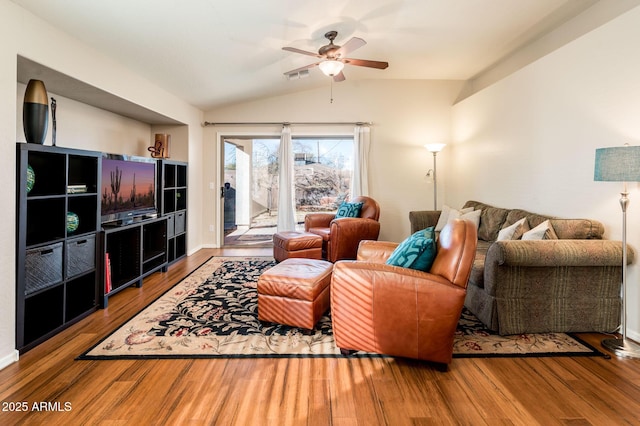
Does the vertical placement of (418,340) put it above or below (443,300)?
below

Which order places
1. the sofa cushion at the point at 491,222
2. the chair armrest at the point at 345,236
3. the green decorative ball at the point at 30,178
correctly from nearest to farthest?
the green decorative ball at the point at 30,178 < the sofa cushion at the point at 491,222 < the chair armrest at the point at 345,236

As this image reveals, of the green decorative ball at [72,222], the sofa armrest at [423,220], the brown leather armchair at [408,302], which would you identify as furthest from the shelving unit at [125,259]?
the sofa armrest at [423,220]

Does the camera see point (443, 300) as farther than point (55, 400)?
Yes

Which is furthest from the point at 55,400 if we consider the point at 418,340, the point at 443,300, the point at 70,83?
the point at 70,83

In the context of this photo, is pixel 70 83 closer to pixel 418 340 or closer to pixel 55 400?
pixel 55 400

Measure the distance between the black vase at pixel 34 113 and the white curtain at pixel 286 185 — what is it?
139 inches

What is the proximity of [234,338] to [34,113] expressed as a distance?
210cm

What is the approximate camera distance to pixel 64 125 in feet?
10.9

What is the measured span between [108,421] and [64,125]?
3052mm

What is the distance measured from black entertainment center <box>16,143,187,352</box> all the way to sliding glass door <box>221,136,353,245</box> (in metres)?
1.85

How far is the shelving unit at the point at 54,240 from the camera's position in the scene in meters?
2.13

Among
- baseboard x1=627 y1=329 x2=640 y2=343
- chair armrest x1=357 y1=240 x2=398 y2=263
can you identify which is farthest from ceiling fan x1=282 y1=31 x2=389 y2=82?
baseboard x1=627 y1=329 x2=640 y2=343

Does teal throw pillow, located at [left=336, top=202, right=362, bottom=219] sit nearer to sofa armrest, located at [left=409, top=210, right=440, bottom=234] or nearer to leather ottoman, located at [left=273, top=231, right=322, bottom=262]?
leather ottoman, located at [left=273, top=231, right=322, bottom=262]

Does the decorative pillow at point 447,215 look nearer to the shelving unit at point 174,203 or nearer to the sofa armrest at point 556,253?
the sofa armrest at point 556,253
